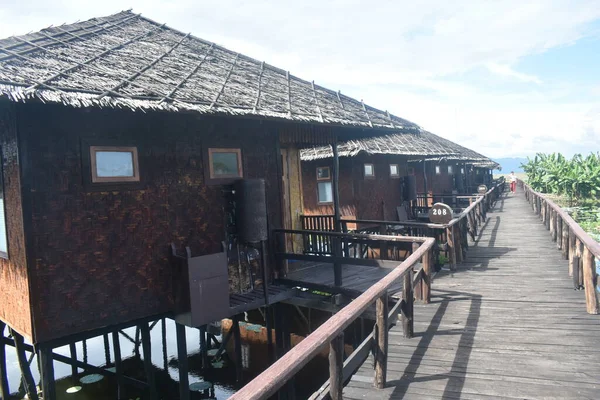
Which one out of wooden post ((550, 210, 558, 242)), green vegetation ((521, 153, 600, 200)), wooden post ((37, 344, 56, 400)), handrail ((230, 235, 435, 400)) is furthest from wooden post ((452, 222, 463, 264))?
green vegetation ((521, 153, 600, 200))

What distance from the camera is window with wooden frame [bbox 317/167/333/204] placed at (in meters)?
16.3

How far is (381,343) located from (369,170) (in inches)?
518

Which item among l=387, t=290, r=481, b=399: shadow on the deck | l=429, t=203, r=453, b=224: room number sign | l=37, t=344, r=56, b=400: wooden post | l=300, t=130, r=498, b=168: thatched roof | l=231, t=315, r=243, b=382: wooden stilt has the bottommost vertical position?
l=231, t=315, r=243, b=382: wooden stilt

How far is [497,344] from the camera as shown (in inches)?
199

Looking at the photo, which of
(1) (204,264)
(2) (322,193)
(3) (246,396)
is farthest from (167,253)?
(2) (322,193)

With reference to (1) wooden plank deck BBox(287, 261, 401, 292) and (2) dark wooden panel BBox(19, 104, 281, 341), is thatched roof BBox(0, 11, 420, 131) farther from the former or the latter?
(1) wooden plank deck BBox(287, 261, 401, 292)

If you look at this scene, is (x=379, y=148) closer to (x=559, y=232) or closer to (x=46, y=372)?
(x=559, y=232)

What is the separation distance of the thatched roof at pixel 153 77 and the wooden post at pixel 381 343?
12.6 ft

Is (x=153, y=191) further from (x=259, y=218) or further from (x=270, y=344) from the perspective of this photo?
(x=270, y=344)

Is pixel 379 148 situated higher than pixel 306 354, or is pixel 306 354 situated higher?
pixel 379 148

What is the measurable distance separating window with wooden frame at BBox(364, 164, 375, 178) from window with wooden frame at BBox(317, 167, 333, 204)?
150 cm

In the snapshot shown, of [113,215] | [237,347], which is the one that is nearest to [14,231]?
[113,215]

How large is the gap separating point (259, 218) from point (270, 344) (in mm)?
3515

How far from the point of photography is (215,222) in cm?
793
